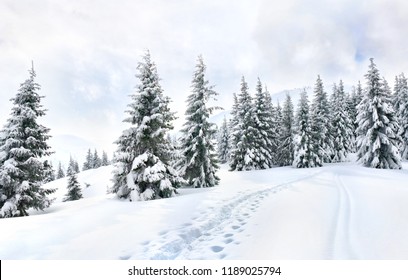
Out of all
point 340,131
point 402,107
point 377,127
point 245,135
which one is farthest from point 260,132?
point 402,107

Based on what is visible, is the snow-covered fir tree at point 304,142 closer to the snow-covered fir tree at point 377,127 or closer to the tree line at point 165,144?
the tree line at point 165,144

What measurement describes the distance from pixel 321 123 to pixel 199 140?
2855 centimetres

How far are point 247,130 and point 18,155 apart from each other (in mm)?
24896

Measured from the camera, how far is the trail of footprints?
493 cm

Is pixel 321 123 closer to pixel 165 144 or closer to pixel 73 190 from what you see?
pixel 165 144

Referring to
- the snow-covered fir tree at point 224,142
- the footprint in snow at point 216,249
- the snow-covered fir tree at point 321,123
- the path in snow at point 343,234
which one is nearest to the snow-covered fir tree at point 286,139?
the snow-covered fir tree at point 321,123

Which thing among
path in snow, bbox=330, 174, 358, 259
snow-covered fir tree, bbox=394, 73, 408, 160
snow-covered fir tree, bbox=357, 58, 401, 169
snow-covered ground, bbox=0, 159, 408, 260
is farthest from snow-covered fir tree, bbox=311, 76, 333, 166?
path in snow, bbox=330, 174, 358, 259

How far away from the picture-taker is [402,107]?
4128 centimetres

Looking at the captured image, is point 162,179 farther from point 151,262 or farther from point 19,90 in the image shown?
point 19,90

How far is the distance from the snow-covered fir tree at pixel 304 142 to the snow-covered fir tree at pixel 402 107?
15595 millimetres

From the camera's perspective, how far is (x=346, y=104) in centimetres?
5159

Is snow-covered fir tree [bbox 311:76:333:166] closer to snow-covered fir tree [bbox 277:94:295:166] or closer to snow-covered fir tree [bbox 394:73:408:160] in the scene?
snow-covered fir tree [bbox 277:94:295:166]

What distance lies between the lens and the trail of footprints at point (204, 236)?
4934 millimetres

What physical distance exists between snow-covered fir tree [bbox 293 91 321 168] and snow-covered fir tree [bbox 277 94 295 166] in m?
4.40
